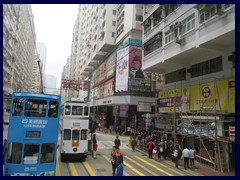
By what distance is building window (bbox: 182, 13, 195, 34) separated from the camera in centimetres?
1738

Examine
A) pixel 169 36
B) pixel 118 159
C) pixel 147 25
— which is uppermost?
pixel 147 25

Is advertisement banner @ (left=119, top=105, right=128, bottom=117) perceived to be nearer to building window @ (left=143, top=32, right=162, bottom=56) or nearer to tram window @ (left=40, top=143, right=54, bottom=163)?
building window @ (left=143, top=32, right=162, bottom=56)

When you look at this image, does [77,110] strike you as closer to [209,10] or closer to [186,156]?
[186,156]

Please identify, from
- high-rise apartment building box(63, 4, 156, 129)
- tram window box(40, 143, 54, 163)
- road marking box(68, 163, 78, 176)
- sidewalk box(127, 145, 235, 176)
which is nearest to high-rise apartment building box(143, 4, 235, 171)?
sidewalk box(127, 145, 235, 176)

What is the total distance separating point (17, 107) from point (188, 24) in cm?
1330

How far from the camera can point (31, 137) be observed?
34.3ft

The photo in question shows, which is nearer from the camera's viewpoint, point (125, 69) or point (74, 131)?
point (74, 131)

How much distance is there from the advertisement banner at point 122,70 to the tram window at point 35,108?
86.4 feet

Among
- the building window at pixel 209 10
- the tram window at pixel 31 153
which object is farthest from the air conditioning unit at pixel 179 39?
the tram window at pixel 31 153

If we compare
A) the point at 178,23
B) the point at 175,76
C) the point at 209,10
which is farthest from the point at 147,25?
the point at 209,10

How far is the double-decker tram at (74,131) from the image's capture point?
599 inches

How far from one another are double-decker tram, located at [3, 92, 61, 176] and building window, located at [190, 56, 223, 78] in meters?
11.9

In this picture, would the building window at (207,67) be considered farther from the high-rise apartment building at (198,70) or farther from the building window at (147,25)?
the building window at (147,25)
